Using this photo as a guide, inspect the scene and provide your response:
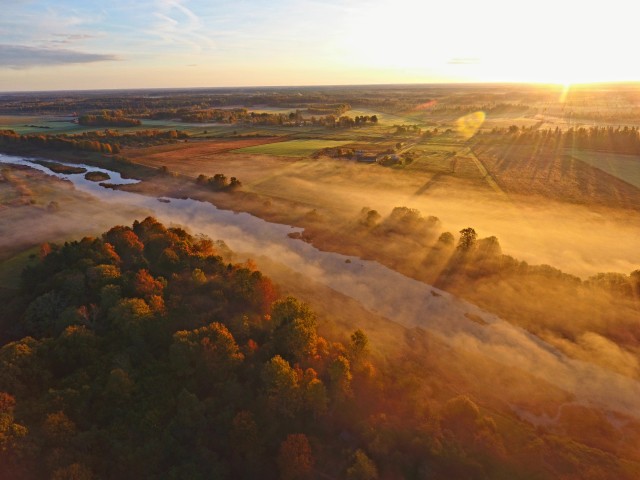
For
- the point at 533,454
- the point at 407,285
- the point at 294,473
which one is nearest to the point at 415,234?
the point at 407,285

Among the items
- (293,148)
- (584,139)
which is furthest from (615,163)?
(293,148)

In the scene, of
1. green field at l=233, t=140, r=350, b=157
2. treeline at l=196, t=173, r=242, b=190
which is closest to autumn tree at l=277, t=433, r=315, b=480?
treeline at l=196, t=173, r=242, b=190

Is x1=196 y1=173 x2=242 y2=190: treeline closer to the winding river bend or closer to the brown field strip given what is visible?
the winding river bend

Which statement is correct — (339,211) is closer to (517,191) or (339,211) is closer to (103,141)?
(517,191)

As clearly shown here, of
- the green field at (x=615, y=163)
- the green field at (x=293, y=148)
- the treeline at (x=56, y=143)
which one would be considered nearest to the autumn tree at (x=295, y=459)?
the green field at (x=615, y=163)

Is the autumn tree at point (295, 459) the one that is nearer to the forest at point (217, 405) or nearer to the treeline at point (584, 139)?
the forest at point (217, 405)

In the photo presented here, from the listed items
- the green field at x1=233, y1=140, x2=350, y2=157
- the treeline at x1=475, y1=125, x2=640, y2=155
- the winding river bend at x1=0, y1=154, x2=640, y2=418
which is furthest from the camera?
the green field at x1=233, y1=140, x2=350, y2=157

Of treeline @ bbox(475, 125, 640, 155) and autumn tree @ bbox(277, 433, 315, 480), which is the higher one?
treeline @ bbox(475, 125, 640, 155)

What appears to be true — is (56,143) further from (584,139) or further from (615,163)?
(584,139)
